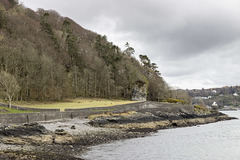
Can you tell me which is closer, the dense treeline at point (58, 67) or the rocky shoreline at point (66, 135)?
the rocky shoreline at point (66, 135)

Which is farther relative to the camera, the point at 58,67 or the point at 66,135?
the point at 58,67

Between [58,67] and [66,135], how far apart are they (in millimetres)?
39678

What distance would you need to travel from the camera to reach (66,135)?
2323 cm

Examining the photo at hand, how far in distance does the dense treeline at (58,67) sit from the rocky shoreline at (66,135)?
64.7 feet

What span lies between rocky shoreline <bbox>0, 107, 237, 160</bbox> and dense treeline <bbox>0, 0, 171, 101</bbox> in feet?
64.7

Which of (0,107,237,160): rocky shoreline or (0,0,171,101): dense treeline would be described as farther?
(0,0,171,101): dense treeline

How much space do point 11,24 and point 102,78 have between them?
3569cm

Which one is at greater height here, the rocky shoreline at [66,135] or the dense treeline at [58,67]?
the dense treeline at [58,67]

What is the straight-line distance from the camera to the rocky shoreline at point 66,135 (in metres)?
15.7

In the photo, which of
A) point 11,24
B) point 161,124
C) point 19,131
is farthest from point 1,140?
point 11,24

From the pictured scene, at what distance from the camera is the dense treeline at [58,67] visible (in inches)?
2013

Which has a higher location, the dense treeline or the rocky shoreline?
the dense treeline

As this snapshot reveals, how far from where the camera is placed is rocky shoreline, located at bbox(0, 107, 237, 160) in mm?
15720

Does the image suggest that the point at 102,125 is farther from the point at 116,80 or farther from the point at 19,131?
the point at 116,80
